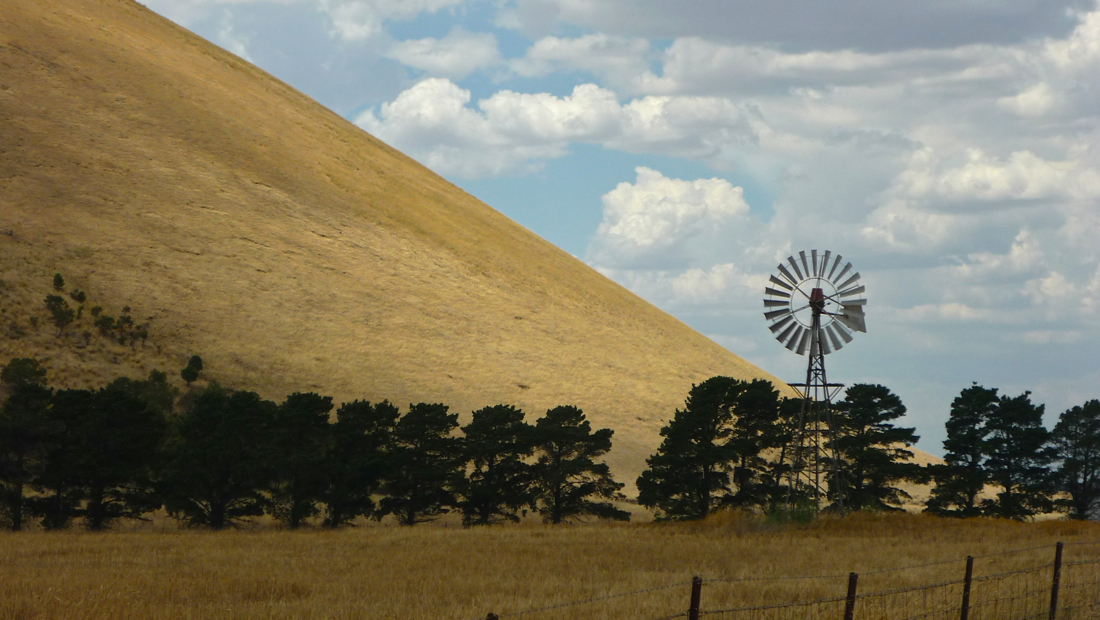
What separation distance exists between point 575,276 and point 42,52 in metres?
54.1

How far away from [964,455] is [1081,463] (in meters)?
4.46

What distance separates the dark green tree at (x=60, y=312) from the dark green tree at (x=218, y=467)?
25231 mm

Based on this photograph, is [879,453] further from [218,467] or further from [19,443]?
[19,443]

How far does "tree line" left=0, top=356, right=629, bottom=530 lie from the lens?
28.4 m

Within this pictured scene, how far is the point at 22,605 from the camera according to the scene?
1309cm

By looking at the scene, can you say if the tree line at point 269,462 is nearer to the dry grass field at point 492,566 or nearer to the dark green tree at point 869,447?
the dry grass field at point 492,566

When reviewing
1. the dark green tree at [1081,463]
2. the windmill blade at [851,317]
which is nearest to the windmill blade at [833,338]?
the windmill blade at [851,317]

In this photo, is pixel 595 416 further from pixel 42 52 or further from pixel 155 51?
pixel 155 51

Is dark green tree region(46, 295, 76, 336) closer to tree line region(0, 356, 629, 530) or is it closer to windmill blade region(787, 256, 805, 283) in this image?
tree line region(0, 356, 629, 530)

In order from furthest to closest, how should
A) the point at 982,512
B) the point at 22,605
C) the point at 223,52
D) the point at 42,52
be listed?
1. the point at 223,52
2. the point at 42,52
3. the point at 982,512
4. the point at 22,605

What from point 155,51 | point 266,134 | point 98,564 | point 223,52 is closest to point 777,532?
point 98,564

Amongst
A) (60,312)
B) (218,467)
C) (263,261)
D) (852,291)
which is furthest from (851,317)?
(263,261)

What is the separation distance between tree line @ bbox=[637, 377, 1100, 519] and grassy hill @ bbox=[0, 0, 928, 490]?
626 inches

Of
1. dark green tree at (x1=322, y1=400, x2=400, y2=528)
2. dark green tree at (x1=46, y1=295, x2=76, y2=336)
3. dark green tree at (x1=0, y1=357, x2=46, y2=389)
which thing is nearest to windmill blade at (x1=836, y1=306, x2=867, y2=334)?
dark green tree at (x1=322, y1=400, x2=400, y2=528)
